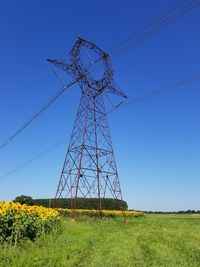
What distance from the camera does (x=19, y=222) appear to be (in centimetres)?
962

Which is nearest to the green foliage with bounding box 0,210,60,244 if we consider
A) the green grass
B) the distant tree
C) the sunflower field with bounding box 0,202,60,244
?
the sunflower field with bounding box 0,202,60,244

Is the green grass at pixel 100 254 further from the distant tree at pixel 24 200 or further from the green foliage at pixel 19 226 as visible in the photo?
the distant tree at pixel 24 200

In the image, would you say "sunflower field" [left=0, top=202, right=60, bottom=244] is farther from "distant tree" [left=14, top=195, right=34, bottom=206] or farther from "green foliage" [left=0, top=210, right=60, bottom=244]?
"distant tree" [left=14, top=195, right=34, bottom=206]

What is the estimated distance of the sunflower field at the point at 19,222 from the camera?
30.5 feet

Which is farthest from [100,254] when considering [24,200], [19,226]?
[24,200]

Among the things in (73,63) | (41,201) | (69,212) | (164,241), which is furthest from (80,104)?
(41,201)

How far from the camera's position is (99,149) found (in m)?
23.2

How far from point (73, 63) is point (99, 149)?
20.0ft

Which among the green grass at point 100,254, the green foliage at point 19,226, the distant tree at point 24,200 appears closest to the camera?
the green grass at point 100,254

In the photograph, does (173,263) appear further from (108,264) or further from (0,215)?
(0,215)

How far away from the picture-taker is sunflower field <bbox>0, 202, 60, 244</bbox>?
928 centimetres

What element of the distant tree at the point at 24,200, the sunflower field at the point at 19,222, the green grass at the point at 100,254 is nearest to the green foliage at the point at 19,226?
the sunflower field at the point at 19,222

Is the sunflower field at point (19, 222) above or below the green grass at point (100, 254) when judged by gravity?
above

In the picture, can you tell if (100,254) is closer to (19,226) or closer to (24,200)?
(19,226)
